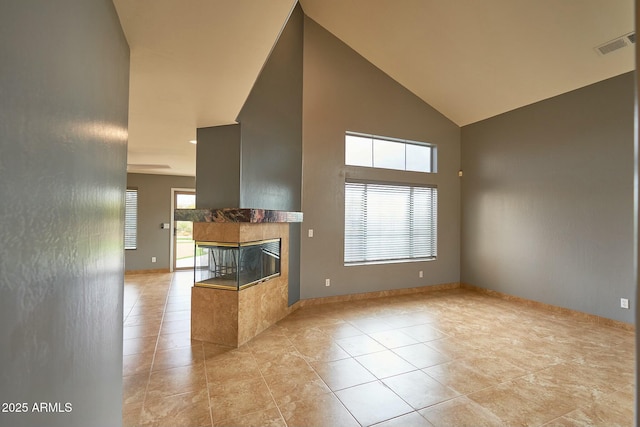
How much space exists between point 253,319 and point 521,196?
4614mm

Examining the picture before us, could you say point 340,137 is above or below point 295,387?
above

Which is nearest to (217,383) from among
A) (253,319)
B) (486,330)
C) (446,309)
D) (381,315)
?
(253,319)

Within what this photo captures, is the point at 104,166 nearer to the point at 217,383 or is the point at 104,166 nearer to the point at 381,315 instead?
the point at 217,383

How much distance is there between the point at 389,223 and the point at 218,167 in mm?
3286

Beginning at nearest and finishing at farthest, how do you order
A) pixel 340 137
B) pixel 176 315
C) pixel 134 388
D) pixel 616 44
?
pixel 134 388 < pixel 616 44 < pixel 176 315 < pixel 340 137

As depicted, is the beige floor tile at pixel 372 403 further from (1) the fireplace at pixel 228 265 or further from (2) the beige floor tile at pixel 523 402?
(1) the fireplace at pixel 228 265

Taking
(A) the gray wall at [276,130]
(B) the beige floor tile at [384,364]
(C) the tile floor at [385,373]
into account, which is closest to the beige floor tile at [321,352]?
(C) the tile floor at [385,373]

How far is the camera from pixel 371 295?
507 centimetres

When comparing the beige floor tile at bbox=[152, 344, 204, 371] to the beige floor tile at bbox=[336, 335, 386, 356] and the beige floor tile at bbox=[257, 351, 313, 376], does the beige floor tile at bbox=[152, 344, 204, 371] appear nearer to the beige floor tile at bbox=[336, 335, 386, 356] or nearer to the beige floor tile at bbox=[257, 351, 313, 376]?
the beige floor tile at bbox=[257, 351, 313, 376]

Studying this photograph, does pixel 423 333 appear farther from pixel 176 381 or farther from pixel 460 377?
pixel 176 381

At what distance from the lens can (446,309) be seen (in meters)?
4.46

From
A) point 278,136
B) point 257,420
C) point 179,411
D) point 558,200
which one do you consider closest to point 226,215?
point 278,136

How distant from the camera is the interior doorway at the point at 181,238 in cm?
736

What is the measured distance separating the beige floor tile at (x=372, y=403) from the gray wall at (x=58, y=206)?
1.52 m
